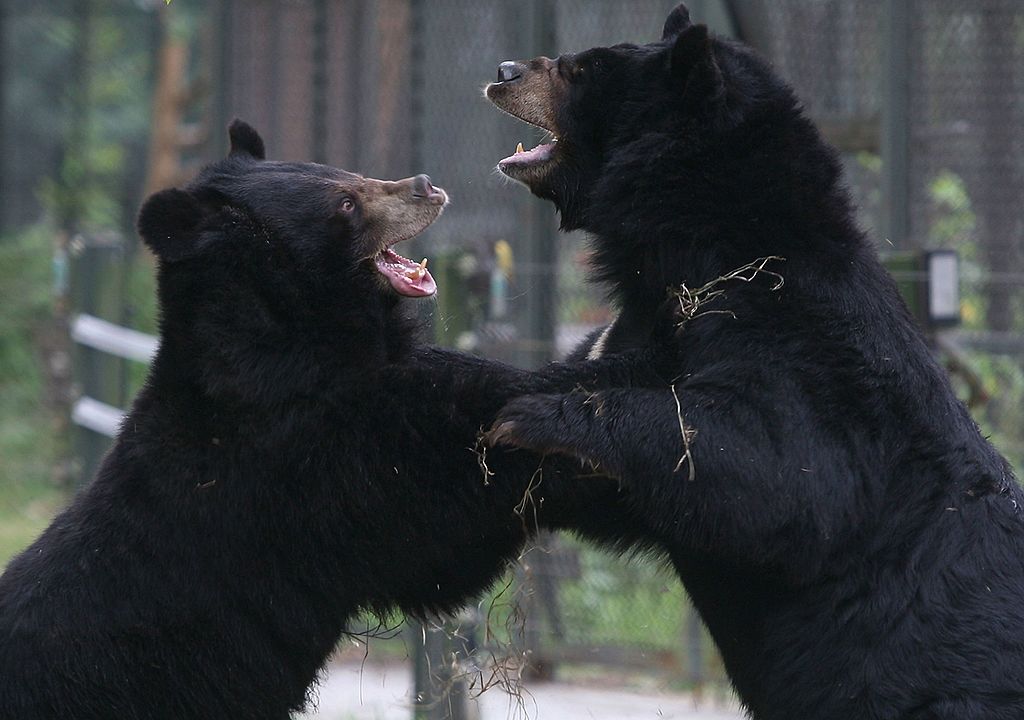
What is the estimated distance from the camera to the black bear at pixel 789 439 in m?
3.43

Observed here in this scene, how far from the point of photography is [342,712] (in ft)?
21.9

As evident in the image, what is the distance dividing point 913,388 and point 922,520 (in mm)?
341

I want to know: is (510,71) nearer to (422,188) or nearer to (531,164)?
(531,164)

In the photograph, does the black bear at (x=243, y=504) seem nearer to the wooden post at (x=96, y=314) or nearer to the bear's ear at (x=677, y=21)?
the bear's ear at (x=677, y=21)

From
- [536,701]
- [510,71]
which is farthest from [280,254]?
[536,701]

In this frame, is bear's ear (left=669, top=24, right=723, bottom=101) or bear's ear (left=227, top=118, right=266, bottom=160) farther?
bear's ear (left=227, top=118, right=266, bottom=160)

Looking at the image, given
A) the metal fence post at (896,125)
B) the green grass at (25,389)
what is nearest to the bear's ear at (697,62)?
the metal fence post at (896,125)

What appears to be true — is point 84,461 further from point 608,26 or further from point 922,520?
point 922,520

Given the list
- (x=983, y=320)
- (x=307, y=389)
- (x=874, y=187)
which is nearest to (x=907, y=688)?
(x=307, y=389)

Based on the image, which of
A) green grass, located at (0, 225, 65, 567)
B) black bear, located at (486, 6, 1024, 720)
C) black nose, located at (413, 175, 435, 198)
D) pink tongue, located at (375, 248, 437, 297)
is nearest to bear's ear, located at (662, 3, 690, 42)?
black bear, located at (486, 6, 1024, 720)

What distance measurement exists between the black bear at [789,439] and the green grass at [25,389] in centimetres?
801

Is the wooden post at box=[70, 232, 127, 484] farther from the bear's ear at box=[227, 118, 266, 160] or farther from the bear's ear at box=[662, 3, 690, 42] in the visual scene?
the bear's ear at box=[662, 3, 690, 42]

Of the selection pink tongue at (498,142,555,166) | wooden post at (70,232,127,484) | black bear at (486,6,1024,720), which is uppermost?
pink tongue at (498,142,555,166)

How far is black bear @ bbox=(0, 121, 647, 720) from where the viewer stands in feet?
11.9
